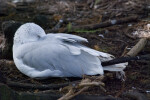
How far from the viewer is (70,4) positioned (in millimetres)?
10094

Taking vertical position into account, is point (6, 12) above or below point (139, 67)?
above

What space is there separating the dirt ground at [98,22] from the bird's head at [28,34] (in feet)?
1.31

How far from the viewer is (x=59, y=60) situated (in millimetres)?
5426

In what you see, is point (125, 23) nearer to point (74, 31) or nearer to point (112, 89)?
point (74, 31)

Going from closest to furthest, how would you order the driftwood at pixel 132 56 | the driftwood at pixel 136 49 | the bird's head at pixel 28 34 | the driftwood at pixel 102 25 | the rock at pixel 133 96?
the rock at pixel 133 96 → the driftwood at pixel 132 56 → the bird's head at pixel 28 34 → the driftwood at pixel 136 49 → the driftwood at pixel 102 25

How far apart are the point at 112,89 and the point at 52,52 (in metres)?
0.92

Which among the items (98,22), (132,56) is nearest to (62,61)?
(132,56)

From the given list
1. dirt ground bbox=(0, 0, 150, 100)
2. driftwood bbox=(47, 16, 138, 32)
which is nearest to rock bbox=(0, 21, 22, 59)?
dirt ground bbox=(0, 0, 150, 100)

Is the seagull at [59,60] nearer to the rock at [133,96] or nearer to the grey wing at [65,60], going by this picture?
the grey wing at [65,60]

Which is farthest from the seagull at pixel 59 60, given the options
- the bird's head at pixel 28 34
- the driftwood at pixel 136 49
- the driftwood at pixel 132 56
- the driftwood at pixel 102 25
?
the driftwood at pixel 102 25

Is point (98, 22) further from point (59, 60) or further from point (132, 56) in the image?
point (59, 60)

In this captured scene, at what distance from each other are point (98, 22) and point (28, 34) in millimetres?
2873

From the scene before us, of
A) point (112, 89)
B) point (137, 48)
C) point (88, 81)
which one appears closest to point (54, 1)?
point (137, 48)

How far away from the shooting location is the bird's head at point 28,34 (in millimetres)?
5855
